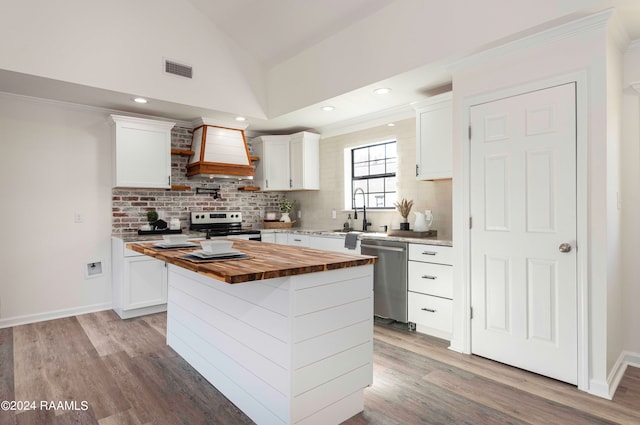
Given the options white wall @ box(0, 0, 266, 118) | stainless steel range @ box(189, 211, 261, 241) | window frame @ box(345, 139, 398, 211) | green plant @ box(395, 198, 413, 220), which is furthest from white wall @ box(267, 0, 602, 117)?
stainless steel range @ box(189, 211, 261, 241)

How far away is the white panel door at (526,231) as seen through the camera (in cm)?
245

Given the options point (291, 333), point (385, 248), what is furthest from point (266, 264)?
point (385, 248)

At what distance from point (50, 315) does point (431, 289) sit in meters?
4.10

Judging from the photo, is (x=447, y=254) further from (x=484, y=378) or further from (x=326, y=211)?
(x=326, y=211)

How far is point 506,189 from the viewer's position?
2736 mm

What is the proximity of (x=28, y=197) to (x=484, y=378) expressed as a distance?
4709 mm

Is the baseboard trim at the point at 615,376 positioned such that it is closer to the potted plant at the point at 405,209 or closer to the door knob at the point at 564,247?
the door knob at the point at 564,247

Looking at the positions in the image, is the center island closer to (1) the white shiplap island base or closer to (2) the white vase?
(1) the white shiplap island base

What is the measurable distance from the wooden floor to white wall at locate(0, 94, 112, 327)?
770mm

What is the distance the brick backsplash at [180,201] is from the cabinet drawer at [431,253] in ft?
10.0

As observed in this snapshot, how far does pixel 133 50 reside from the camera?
3678 millimetres

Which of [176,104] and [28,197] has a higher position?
[176,104]

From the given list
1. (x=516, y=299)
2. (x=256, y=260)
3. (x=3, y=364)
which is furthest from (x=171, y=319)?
(x=516, y=299)

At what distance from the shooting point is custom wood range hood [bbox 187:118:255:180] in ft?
15.5
